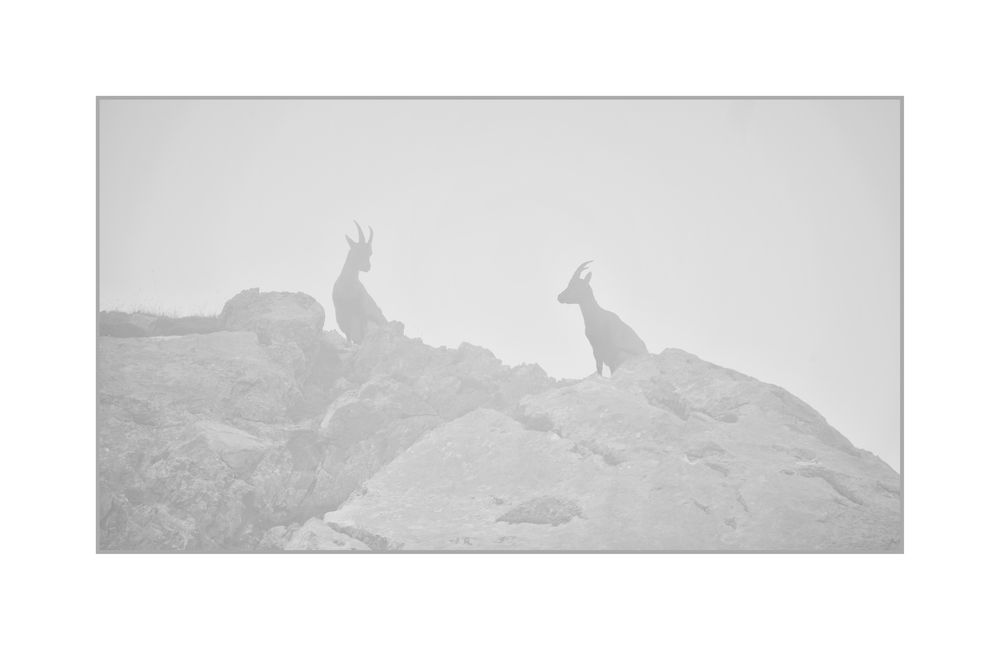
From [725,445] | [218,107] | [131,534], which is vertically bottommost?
[131,534]

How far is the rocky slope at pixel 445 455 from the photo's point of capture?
1478 cm

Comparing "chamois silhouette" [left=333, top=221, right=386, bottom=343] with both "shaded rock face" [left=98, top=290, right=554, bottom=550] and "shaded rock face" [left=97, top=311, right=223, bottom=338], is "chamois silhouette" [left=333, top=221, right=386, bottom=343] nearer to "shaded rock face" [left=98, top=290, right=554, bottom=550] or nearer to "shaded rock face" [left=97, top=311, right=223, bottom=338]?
"shaded rock face" [left=98, top=290, right=554, bottom=550]

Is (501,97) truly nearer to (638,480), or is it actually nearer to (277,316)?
(277,316)

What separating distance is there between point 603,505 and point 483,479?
190 cm

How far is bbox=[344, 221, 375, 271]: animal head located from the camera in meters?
17.6

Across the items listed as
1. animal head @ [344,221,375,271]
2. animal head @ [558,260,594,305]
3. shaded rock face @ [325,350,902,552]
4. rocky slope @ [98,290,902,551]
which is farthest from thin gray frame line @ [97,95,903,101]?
shaded rock face @ [325,350,902,552]

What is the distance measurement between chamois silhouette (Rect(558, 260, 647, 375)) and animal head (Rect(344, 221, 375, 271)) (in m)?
3.58

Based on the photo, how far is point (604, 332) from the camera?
17391mm

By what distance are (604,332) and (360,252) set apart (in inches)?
177

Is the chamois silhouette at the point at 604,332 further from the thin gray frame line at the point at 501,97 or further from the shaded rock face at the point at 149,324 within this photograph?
the shaded rock face at the point at 149,324

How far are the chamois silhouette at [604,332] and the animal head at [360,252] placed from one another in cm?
358

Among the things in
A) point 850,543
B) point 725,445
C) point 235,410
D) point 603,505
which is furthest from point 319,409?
point 850,543

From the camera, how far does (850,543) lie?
1473 centimetres
